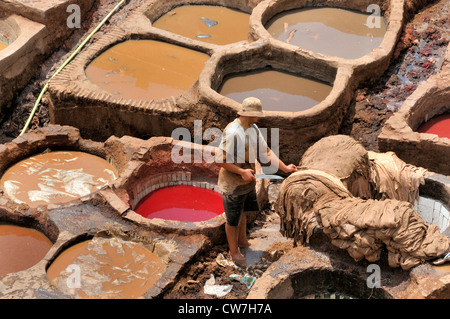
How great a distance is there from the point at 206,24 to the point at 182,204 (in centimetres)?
390

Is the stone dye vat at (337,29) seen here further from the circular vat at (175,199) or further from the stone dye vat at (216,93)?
the circular vat at (175,199)

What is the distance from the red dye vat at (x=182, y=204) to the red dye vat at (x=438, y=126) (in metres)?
2.85

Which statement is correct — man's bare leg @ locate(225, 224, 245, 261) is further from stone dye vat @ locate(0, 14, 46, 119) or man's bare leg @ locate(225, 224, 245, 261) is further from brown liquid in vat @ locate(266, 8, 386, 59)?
stone dye vat @ locate(0, 14, 46, 119)

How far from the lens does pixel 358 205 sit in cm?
653

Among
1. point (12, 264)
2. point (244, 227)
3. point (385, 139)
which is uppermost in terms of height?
point (385, 139)

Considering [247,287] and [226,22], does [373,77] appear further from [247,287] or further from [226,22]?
[247,287]

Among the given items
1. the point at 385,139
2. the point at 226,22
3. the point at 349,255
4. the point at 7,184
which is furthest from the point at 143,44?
the point at 349,255

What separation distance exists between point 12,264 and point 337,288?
322 centimetres

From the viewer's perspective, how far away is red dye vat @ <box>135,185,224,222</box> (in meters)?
8.50

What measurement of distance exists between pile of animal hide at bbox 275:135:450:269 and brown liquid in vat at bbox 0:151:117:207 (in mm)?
2650

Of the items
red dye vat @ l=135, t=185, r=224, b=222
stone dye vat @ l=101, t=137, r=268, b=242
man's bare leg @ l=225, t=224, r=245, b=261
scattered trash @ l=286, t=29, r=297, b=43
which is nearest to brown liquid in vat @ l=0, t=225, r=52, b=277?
stone dye vat @ l=101, t=137, r=268, b=242

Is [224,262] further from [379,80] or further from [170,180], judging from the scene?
[379,80]

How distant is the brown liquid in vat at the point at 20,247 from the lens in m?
7.61

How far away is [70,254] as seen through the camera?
7.56 m
